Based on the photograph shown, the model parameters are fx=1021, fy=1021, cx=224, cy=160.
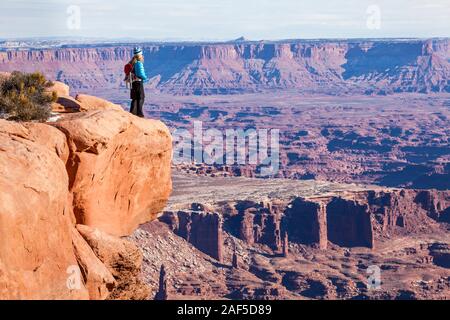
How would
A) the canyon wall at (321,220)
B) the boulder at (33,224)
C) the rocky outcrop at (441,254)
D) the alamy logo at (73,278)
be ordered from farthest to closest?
the rocky outcrop at (441,254), the canyon wall at (321,220), the alamy logo at (73,278), the boulder at (33,224)

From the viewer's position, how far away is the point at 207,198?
9975 centimetres

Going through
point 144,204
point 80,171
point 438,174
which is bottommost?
point 438,174

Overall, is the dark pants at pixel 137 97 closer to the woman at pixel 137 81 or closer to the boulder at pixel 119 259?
the woman at pixel 137 81

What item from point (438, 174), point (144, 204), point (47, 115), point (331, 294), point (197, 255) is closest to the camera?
point (47, 115)

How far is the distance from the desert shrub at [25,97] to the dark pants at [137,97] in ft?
5.12

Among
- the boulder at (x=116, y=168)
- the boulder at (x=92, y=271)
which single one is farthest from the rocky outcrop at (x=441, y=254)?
the boulder at (x=92, y=271)

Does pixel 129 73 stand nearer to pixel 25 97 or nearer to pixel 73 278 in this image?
pixel 25 97

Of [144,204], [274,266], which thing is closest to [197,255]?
[274,266]

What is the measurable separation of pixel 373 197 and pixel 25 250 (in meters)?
90.5

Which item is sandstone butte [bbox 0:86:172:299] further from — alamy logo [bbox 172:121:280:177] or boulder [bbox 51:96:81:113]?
alamy logo [bbox 172:121:280:177]

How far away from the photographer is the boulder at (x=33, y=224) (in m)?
Answer: 13.0

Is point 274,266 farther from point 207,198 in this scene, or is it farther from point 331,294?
point 207,198

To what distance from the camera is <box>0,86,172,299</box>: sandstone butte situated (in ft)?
43.9

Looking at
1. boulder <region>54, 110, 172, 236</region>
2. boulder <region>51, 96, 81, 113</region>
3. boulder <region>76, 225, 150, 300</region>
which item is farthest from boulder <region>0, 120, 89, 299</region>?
boulder <region>51, 96, 81, 113</region>
